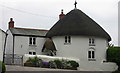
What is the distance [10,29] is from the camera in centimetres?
3962

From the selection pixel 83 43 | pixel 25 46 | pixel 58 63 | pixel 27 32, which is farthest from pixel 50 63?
pixel 27 32

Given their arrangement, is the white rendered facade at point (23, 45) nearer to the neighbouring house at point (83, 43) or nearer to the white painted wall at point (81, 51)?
the neighbouring house at point (83, 43)

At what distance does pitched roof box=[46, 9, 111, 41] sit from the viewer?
35719mm

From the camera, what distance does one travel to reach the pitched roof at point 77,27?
1406 inches

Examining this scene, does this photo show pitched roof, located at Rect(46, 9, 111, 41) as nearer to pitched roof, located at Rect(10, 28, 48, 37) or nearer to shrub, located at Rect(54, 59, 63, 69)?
pitched roof, located at Rect(10, 28, 48, 37)

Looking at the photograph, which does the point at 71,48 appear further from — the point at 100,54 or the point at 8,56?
the point at 8,56

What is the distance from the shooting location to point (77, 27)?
36062 millimetres

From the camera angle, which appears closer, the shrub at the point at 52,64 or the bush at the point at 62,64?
the shrub at the point at 52,64

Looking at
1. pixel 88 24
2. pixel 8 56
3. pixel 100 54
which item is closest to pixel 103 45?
pixel 100 54

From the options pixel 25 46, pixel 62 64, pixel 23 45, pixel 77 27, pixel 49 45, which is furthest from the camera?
pixel 25 46

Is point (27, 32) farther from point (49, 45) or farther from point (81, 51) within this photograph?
point (81, 51)

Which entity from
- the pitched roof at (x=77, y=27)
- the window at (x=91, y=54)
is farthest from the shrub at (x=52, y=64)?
the window at (x=91, y=54)

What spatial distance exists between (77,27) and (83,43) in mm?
2646

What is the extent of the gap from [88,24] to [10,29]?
13186 millimetres
